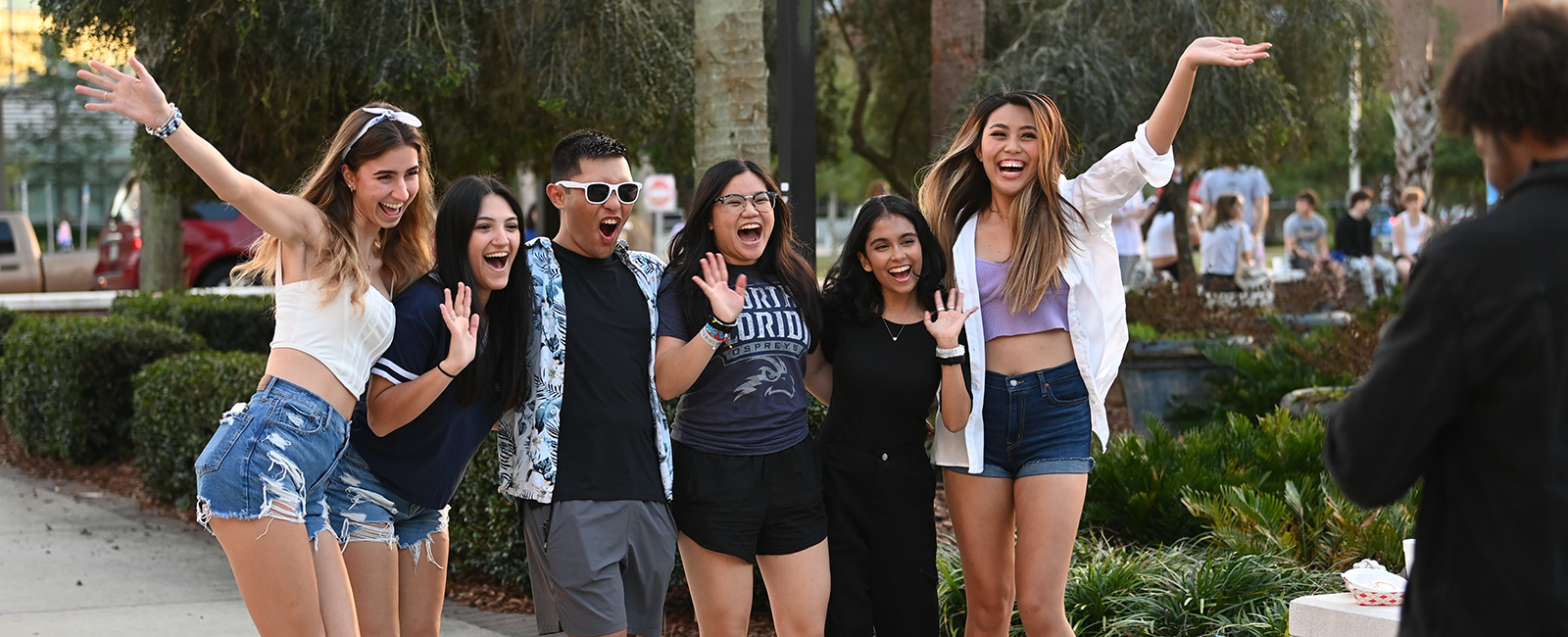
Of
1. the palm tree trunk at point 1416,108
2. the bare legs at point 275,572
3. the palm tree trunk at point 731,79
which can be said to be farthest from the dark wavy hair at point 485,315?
the palm tree trunk at point 1416,108

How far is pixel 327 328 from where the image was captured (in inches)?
125

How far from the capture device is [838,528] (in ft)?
12.5

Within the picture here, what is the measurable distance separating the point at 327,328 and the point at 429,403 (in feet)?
1.00

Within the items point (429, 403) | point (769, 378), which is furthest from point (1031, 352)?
point (429, 403)

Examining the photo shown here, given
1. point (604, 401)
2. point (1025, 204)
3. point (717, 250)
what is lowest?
point (604, 401)

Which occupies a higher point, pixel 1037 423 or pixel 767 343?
pixel 767 343

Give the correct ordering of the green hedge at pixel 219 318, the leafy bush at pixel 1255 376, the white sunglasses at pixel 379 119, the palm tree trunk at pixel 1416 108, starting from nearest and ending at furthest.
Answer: the white sunglasses at pixel 379 119 → the leafy bush at pixel 1255 376 → the green hedge at pixel 219 318 → the palm tree trunk at pixel 1416 108

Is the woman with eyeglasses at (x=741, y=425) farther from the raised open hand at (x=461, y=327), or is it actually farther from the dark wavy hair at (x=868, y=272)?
the raised open hand at (x=461, y=327)

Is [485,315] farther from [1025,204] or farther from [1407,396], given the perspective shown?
[1407,396]

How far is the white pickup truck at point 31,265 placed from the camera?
→ 68.7ft

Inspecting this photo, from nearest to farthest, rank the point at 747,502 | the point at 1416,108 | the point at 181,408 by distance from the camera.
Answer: the point at 747,502, the point at 181,408, the point at 1416,108

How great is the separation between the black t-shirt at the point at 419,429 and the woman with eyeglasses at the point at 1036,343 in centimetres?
139

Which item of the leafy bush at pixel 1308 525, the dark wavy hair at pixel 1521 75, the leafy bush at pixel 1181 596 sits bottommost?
the leafy bush at pixel 1181 596

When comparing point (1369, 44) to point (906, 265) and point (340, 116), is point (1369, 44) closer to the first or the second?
point (340, 116)
